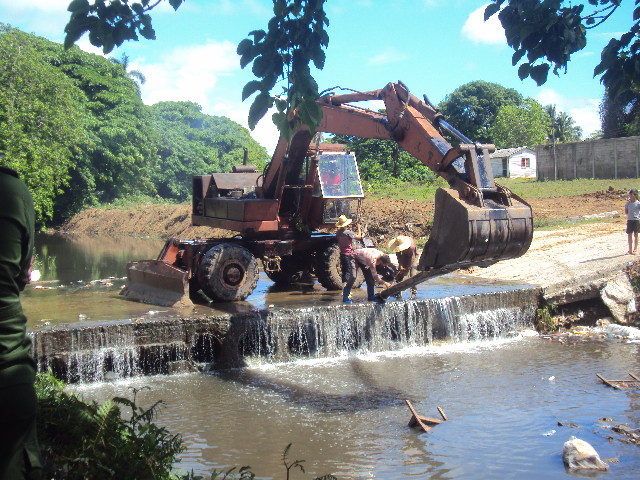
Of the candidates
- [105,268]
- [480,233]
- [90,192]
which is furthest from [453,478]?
[90,192]

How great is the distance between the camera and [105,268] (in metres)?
22.5

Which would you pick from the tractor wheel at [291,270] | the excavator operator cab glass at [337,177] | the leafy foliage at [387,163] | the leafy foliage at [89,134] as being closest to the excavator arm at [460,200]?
the excavator operator cab glass at [337,177]

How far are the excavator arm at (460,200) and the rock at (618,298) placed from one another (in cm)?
551

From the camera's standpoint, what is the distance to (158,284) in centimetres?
1302

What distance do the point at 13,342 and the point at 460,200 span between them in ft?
23.0

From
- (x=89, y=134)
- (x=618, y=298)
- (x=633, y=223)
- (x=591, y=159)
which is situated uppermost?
(x=89, y=134)

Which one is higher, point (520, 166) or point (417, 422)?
point (520, 166)

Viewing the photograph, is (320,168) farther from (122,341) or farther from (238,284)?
(122,341)

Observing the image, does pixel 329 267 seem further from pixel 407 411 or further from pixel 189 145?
pixel 189 145

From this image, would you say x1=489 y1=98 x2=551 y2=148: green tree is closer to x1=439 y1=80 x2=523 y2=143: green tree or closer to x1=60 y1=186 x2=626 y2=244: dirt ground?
x1=439 y1=80 x2=523 y2=143: green tree

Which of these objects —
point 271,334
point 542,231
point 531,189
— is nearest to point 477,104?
point 531,189

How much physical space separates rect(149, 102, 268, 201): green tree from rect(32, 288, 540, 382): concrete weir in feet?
138

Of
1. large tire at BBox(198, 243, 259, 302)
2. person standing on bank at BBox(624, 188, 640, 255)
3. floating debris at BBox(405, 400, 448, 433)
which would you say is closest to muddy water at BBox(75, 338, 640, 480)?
floating debris at BBox(405, 400, 448, 433)

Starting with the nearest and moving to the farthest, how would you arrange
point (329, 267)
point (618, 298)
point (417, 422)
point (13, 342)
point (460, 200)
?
point (13, 342), point (417, 422), point (460, 200), point (618, 298), point (329, 267)
